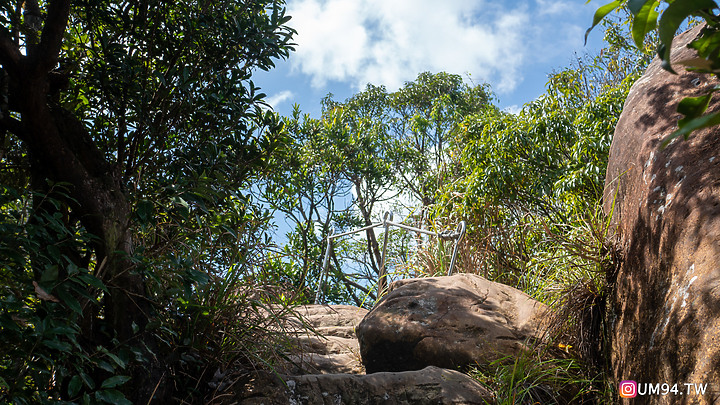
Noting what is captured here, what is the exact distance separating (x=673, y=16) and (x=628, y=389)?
9.13 feet

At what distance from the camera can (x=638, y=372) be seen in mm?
2846

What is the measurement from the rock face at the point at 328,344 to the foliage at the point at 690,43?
8.85ft

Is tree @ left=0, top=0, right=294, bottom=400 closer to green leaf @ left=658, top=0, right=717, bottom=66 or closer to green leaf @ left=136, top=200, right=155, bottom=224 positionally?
green leaf @ left=136, top=200, right=155, bottom=224

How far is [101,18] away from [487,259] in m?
4.46

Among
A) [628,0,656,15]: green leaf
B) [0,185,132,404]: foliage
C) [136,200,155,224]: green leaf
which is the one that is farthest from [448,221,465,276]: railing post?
[628,0,656,15]: green leaf

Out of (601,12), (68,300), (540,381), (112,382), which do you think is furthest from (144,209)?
(540,381)

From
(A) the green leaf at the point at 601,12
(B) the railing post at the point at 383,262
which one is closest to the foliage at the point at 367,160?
(B) the railing post at the point at 383,262

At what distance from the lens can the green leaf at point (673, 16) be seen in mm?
613

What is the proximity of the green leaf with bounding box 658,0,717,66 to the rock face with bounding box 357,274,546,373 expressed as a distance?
3.24m

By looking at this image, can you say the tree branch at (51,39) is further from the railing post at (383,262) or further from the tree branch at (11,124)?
the railing post at (383,262)

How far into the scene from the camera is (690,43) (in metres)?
0.71

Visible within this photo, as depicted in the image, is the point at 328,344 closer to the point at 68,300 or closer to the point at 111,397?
the point at 111,397

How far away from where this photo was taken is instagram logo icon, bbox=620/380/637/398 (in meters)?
2.86

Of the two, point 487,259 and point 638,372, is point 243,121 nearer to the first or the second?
point 638,372
